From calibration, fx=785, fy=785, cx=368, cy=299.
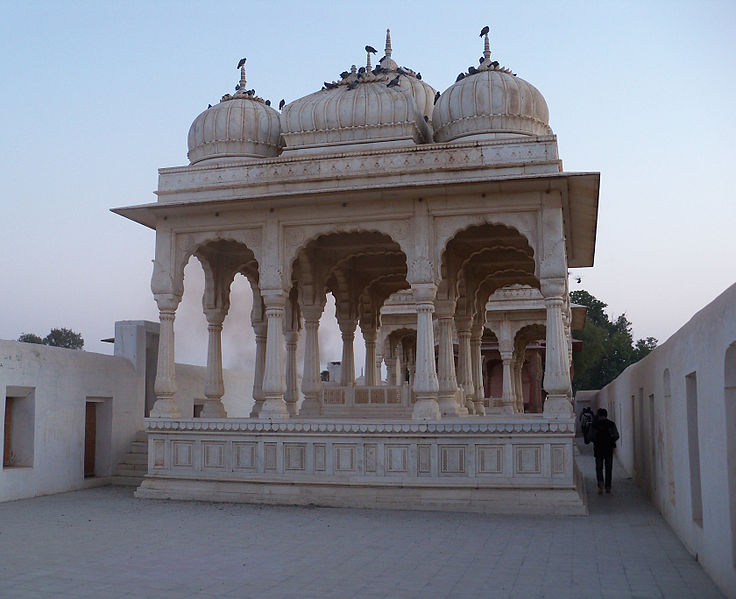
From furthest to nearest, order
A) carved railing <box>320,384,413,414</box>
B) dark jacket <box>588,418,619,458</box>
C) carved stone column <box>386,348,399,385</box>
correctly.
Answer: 1. carved stone column <box>386,348,399,385</box>
2. carved railing <box>320,384,413,414</box>
3. dark jacket <box>588,418,619,458</box>

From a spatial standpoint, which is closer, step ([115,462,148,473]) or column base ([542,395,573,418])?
column base ([542,395,573,418])

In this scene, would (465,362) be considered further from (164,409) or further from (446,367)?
(164,409)

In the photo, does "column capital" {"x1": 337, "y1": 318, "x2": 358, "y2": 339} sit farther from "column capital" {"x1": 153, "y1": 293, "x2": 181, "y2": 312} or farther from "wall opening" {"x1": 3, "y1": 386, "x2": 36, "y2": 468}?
"wall opening" {"x1": 3, "y1": 386, "x2": 36, "y2": 468}

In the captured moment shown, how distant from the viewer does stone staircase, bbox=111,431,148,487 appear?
1479 centimetres

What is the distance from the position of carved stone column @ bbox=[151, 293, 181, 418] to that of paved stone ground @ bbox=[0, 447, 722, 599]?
2103 mm

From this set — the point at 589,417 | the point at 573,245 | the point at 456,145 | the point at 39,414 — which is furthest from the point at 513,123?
the point at 589,417

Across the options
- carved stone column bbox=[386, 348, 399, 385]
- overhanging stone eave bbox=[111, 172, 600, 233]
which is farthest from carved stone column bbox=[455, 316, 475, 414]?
carved stone column bbox=[386, 348, 399, 385]

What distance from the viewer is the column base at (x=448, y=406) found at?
14523mm

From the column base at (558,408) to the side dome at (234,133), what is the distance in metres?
6.85

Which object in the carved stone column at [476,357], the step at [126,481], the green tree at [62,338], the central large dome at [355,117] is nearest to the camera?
the central large dome at [355,117]

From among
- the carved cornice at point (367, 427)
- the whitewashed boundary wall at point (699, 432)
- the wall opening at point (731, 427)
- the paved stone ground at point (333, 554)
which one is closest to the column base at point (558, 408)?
the carved cornice at point (367, 427)

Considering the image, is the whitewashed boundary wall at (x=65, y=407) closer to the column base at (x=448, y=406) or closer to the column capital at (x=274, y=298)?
the column capital at (x=274, y=298)

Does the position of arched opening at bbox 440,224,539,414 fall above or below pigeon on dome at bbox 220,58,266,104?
below

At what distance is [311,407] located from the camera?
16.1 metres
